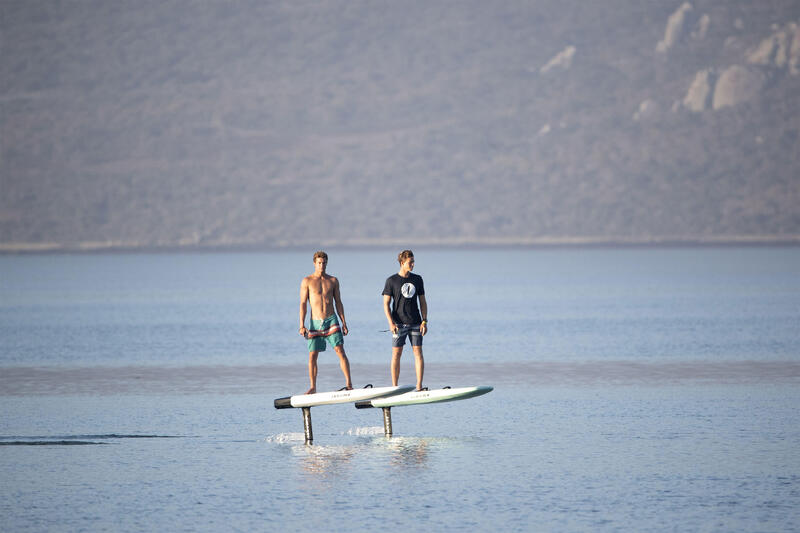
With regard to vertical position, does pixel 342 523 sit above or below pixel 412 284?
below

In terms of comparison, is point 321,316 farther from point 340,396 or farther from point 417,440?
point 417,440

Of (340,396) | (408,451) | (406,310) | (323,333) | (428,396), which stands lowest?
(408,451)

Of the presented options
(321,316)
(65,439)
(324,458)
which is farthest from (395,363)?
(65,439)

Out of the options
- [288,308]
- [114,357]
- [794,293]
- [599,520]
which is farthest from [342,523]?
[794,293]

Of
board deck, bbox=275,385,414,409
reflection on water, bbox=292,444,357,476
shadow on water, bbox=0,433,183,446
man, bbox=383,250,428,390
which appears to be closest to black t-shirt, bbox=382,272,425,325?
man, bbox=383,250,428,390

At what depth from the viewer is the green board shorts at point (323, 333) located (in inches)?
690

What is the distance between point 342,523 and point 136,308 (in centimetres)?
5462

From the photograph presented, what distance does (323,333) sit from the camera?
17578mm

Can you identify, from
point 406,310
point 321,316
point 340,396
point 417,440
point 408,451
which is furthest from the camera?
point 321,316

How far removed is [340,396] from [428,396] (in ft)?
3.56

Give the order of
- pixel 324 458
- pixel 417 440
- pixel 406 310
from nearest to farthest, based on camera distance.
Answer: pixel 324 458, pixel 417 440, pixel 406 310

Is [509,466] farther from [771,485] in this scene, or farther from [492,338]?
[492,338]

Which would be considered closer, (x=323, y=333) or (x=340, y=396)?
(x=340, y=396)

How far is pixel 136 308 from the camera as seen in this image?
65500 millimetres
